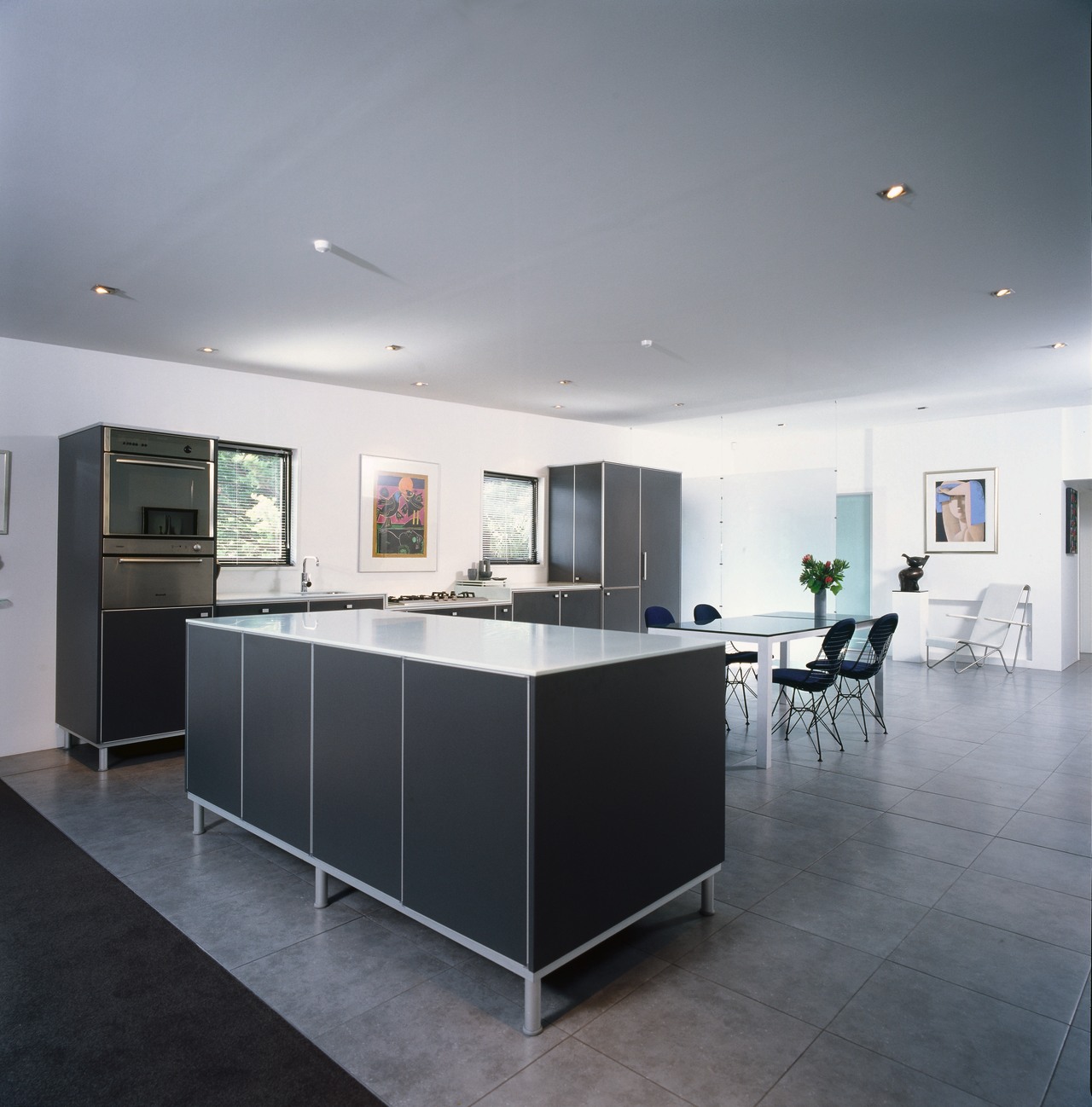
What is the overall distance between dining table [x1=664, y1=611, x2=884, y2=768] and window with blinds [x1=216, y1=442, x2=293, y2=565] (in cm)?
331

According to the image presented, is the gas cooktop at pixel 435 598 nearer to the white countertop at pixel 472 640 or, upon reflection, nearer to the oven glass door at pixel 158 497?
the oven glass door at pixel 158 497

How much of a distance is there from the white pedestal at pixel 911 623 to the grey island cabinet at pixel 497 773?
7.24 m

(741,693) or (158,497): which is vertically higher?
(158,497)

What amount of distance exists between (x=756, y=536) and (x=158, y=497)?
21.2ft

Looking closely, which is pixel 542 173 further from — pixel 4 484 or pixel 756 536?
pixel 756 536

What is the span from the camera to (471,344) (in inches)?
213

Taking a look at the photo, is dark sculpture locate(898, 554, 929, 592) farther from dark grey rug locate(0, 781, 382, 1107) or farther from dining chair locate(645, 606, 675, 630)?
dark grey rug locate(0, 781, 382, 1107)

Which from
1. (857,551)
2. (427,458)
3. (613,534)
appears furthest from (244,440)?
(857,551)

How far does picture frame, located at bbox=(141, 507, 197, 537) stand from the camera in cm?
512

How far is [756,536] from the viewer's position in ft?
29.8

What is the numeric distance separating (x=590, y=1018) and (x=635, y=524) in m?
6.59

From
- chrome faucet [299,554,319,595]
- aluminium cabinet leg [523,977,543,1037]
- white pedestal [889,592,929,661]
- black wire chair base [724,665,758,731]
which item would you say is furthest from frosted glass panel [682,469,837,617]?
aluminium cabinet leg [523,977,543,1037]

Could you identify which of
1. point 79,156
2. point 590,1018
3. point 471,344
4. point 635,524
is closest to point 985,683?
point 635,524

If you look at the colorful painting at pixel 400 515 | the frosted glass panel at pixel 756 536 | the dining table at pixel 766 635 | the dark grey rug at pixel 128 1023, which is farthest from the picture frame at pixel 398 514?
the dark grey rug at pixel 128 1023
